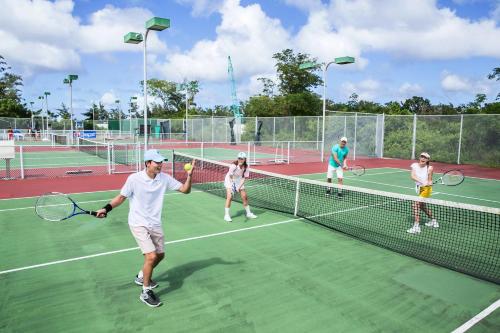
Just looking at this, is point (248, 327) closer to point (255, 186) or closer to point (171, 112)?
point (255, 186)

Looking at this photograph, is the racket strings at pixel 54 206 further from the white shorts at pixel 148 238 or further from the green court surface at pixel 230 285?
the white shorts at pixel 148 238

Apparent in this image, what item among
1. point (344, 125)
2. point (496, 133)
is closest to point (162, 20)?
point (344, 125)

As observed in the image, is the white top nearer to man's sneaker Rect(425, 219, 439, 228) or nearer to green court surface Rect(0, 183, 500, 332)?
man's sneaker Rect(425, 219, 439, 228)

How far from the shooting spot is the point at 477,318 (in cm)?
502

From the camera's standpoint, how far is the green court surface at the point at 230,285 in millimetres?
4828

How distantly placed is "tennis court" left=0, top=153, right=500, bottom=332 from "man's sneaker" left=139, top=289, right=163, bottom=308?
0.10 m

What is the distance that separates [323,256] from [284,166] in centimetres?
1412

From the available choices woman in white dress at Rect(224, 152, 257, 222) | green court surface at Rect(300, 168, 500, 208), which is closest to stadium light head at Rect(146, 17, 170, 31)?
woman in white dress at Rect(224, 152, 257, 222)

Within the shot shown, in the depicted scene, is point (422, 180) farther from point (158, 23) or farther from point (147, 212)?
point (158, 23)

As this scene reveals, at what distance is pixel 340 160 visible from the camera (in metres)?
12.5

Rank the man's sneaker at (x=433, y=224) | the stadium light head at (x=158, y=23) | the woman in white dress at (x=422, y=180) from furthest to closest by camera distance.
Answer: the stadium light head at (x=158, y=23), the man's sneaker at (x=433, y=224), the woman in white dress at (x=422, y=180)

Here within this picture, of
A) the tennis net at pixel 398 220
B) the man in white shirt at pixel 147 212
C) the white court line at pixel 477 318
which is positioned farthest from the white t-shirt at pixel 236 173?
the white court line at pixel 477 318

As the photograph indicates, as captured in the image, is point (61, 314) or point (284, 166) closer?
point (61, 314)

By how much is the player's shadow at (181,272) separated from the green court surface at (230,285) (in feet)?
0.06
